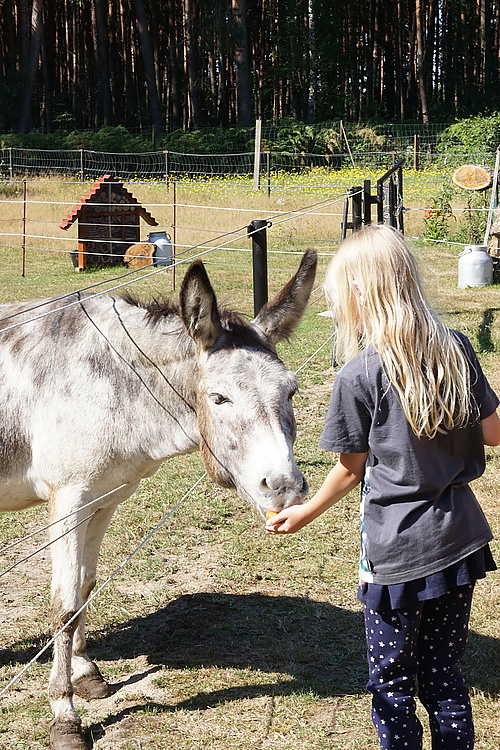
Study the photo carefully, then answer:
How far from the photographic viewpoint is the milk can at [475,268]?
12.4m

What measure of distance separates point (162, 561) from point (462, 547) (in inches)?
106

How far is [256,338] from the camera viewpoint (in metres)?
2.80

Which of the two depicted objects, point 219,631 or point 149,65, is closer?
point 219,631

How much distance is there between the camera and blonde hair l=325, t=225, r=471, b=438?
2.11 m

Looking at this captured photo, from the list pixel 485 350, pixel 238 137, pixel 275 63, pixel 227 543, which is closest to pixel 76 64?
pixel 275 63

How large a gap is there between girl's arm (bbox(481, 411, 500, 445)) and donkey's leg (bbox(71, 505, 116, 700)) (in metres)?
1.71

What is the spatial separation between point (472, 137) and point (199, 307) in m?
24.3

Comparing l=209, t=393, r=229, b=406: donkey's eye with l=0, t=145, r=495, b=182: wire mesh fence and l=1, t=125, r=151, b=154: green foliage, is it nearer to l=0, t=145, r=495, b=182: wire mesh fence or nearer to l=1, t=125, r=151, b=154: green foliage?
l=0, t=145, r=495, b=182: wire mesh fence

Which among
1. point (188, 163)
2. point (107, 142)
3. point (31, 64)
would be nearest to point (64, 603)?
point (188, 163)

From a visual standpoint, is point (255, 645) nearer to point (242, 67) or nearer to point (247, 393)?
point (247, 393)

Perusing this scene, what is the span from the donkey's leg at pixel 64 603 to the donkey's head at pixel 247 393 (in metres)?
0.62

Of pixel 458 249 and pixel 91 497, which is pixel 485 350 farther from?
pixel 458 249

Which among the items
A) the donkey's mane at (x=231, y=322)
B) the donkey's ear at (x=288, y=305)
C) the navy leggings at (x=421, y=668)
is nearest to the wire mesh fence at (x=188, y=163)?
the donkey's mane at (x=231, y=322)

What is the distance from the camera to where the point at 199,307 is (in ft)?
8.83
